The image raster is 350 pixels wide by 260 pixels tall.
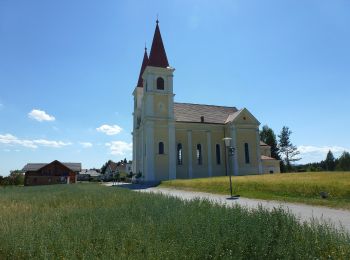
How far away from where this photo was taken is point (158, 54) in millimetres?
46875

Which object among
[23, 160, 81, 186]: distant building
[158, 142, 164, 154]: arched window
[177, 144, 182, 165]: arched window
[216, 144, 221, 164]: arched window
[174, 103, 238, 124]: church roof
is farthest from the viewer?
[23, 160, 81, 186]: distant building

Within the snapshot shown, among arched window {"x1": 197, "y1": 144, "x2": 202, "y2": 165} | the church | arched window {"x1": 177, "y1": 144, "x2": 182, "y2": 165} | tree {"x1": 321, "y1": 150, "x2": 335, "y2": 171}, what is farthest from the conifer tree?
arched window {"x1": 177, "y1": 144, "x2": 182, "y2": 165}

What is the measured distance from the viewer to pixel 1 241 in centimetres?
604

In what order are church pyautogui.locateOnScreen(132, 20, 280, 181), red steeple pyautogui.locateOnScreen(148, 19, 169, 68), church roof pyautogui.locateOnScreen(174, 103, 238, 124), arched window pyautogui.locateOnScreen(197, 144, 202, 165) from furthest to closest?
church roof pyautogui.locateOnScreen(174, 103, 238, 124), arched window pyautogui.locateOnScreen(197, 144, 202, 165), red steeple pyautogui.locateOnScreen(148, 19, 169, 68), church pyautogui.locateOnScreen(132, 20, 280, 181)

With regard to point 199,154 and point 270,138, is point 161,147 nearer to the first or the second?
point 199,154

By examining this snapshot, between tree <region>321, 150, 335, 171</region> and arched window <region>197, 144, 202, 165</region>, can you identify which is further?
tree <region>321, 150, 335, 171</region>

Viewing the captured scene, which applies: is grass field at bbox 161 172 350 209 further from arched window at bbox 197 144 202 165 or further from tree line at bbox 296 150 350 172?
tree line at bbox 296 150 350 172

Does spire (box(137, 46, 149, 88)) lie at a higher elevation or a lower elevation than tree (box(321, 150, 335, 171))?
higher

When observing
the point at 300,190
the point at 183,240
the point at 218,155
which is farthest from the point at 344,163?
the point at 183,240

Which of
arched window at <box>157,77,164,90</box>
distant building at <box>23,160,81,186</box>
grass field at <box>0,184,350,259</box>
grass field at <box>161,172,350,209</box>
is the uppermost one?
arched window at <box>157,77,164,90</box>

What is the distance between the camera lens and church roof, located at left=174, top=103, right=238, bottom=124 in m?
48.3

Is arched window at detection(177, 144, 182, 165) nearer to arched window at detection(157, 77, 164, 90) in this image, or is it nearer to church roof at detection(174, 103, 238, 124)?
church roof at detection(174, 103, 238, 124)

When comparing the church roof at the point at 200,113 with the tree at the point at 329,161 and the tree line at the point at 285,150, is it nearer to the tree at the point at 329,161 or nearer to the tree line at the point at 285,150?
the tree line at the point at 285,150

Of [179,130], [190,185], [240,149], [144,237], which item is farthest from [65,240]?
[240,149]
